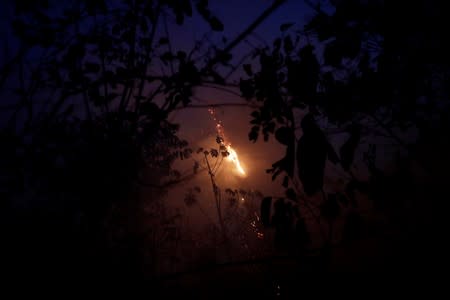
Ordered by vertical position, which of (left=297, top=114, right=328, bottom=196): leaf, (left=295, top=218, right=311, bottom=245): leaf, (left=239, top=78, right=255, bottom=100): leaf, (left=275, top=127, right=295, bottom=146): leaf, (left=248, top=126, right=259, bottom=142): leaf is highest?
(left=239, top=78, right=255, bottom=100): leaf

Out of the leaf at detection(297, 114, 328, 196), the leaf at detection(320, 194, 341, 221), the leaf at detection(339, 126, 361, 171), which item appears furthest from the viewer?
the leaf at detection(320, 194, 341, 221)

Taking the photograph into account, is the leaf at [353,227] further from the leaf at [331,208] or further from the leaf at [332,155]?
the leaf at [332,155]

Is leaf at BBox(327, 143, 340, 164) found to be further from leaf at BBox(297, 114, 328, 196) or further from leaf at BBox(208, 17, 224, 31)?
leaf at BBox(208, 17, 224, 31)

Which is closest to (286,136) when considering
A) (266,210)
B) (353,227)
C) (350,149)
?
(350,149)

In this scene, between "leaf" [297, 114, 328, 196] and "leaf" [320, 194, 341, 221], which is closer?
"leaf" [297, 114, 328, 196]

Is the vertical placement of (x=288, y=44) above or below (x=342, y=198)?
above

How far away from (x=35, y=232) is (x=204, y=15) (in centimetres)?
1609

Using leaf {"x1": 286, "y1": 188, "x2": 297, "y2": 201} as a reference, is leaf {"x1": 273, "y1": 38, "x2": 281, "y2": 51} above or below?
above

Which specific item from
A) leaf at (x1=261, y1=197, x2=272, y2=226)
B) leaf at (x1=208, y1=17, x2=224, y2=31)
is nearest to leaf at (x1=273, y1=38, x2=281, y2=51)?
leaf at (x1=208, y1=17, x2=224, y2=31)

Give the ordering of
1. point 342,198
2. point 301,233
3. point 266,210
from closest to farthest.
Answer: point 266,210 → point 301,233 → point 342,198

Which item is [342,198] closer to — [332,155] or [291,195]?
[291,195]

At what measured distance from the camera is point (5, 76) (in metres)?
3.11

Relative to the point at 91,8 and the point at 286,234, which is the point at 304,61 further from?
the point at 91,8

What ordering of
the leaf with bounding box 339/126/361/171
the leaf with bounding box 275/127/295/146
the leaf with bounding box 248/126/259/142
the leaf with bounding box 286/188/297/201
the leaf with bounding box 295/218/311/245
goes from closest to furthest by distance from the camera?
the leaf with bounding box 339/126/361/171 → the leaf with bounding box 275/127/295/146 → the leaf with bounding box 295/218/311/245 → the leaf with bounding box 286/188/297/201 → the leaf with bounding box 248/126/259/142
